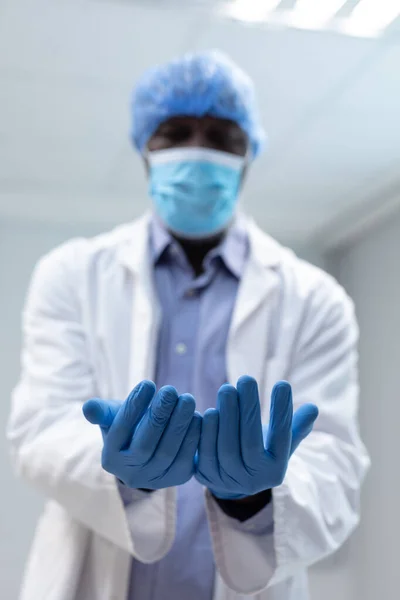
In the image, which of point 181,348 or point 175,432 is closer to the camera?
point 175,432

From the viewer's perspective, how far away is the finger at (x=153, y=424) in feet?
2.17

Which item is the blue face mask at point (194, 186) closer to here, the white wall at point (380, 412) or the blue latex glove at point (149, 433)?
the blue latex glove at point (149, 433)

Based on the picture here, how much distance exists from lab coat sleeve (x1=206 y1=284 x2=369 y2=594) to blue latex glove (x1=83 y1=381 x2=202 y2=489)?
0.53 feet

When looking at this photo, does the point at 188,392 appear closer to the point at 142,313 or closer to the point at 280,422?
the point at 142,313

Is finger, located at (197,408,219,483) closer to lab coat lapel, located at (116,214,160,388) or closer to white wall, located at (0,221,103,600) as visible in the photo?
lab coat lapel, located at (116,214,160,388)

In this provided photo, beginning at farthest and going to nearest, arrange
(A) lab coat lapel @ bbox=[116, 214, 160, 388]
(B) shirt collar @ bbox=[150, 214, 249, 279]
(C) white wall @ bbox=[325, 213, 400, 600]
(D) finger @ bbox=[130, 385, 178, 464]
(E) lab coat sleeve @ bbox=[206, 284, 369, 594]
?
1. (C) white wall @ bbox=[325, 213, 400, 600]
2. (B) shirt collar @ bbox=[150, 214, 249, 279]
3. (A) lab coat lapel @ bbox=[116, 214, 160, 388]
4. (E) lab coat sleeve @ bbox=[206, 284, 369, 594]
5. (D) finger @ bbox=[130, 385, 178, 464]

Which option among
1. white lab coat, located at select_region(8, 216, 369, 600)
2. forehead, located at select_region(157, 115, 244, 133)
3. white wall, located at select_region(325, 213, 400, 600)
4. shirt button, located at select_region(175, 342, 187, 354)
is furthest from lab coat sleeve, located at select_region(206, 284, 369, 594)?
white wall, located at select_region(325, 213, 400, 600)

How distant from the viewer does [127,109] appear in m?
2.41

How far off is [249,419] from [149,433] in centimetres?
9

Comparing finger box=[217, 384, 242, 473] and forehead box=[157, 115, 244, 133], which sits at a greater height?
forehead box=[157, 115, 244, 133]

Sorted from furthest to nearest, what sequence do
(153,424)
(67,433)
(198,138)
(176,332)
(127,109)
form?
1. (127,109)
2. (198,138)
3. (176,332)
4. (67,433)
5. (153,424)

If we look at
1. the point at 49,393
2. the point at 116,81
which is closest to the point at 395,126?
the point at 116,81

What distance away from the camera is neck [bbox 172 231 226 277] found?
115 centimetres

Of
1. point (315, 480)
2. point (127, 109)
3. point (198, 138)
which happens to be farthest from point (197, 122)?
point (127, 109)
